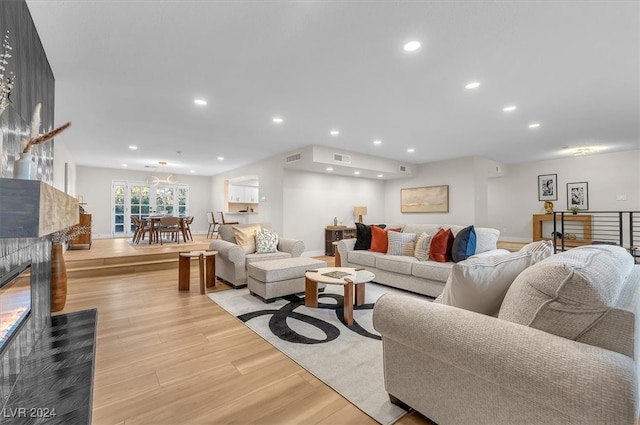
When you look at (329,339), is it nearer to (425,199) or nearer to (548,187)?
(425,199)

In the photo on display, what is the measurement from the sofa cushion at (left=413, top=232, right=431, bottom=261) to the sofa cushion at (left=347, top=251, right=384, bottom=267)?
22.9 inches

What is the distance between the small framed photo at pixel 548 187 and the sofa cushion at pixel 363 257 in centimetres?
626

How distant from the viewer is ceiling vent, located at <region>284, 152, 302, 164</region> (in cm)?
619

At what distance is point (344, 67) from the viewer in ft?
9.18

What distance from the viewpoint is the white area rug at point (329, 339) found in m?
1.76

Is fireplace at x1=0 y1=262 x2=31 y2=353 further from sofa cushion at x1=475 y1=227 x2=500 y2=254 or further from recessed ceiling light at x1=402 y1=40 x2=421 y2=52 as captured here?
sofa cushion at x1=475 y1=227 x2=500 y2=254

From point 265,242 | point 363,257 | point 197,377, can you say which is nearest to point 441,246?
point 363,257

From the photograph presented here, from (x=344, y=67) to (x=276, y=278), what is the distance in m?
2.43

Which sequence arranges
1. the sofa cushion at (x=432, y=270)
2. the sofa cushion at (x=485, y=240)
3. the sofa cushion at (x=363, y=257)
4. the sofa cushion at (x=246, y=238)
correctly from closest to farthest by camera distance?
1. the sofa cushion at (x=432, y=270)
2. the sofa cushion at (x=485, y=240)
3. the sofa cushion at (x=363, y=257)
4. the sofa cushion at (x=246, y=238)

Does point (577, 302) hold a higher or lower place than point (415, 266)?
higher

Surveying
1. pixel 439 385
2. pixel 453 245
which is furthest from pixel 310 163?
pixel 439 385

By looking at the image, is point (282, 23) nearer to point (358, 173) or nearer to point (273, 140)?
point (273, 140)

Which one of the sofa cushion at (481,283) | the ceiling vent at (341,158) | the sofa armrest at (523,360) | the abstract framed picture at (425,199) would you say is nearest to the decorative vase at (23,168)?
the sofa armrest at (523,360)

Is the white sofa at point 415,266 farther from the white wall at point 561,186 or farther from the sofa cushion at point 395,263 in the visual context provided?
the white wall at point 561,186
